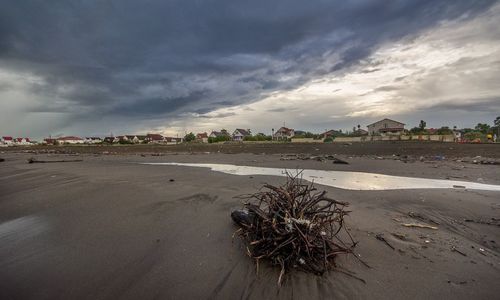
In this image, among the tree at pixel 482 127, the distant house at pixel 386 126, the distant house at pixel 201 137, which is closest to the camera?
the tree at pixel 482 127

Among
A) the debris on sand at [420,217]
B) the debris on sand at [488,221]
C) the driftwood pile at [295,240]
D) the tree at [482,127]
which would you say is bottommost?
the debris on sand at [488,221]

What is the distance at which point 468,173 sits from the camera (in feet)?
34.0

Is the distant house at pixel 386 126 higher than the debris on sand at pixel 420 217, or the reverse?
the distant house at pixel 386 126

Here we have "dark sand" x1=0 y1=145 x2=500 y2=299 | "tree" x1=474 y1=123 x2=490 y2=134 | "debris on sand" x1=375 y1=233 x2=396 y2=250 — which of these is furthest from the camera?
"tree" x1=474 y1=123 x2=490 y2=134

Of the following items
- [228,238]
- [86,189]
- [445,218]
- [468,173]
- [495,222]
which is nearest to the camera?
[228,238]

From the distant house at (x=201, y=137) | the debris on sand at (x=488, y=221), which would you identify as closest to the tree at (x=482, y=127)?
the debris on sand at (x=488, y=221)

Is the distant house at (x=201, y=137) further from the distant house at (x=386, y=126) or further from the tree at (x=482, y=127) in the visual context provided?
the tree at (x=482, y=127)

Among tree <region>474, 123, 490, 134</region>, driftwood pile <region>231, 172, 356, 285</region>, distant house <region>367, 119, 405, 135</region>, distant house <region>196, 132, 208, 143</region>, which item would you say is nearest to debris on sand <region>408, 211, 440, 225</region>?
driftwood pile <region>231, 172, 356, 285</region>

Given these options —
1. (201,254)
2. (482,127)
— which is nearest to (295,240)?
(201,254)

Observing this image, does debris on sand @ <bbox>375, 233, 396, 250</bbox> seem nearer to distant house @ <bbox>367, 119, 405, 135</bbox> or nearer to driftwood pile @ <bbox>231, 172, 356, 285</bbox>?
driftwood pile @ <bbox>231, 172, 356, 285</bbox>

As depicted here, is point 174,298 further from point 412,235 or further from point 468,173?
point 468,173

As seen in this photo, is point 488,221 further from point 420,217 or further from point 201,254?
point 201,254

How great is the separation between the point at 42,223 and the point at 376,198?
782 centimetres

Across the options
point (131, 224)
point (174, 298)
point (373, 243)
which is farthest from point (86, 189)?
point (373, 243)
